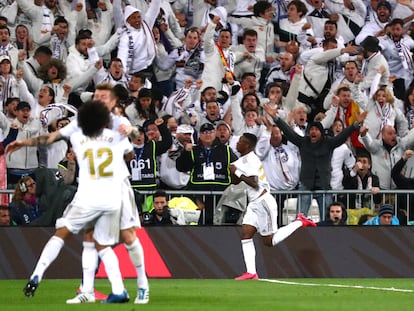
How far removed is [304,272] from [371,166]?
2.78m

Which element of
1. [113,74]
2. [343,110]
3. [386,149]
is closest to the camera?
[386,149]

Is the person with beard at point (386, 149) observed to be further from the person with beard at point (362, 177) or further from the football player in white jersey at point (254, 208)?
the football player in white jersey at point (254, 208)

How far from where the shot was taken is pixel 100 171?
47.5ft

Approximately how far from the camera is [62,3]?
85.9ft

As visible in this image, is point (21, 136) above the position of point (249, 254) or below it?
above

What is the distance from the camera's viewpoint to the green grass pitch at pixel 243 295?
14.3 m

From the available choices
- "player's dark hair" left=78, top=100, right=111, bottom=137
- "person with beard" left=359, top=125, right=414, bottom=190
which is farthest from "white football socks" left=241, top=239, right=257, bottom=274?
"player's dark hair" left=78, top=100, right=111, bottom=137

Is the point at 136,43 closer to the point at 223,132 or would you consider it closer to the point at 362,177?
the point at 223,132

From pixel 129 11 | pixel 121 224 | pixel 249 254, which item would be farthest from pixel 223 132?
pixel 121 224

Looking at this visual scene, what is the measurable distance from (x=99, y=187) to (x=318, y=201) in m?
8.16

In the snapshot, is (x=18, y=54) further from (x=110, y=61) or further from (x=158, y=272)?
(x=158, y=272)

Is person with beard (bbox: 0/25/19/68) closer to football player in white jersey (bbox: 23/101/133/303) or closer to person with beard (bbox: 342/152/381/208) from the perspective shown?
person with beard (bbox: 342/152/381/208)

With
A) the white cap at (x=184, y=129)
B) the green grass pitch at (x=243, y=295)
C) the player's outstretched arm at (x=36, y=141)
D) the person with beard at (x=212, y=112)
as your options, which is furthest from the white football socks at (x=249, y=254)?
the player's outstretched arm at (x=36, y=141)

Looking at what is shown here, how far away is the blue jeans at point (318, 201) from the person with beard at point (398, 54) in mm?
5847
